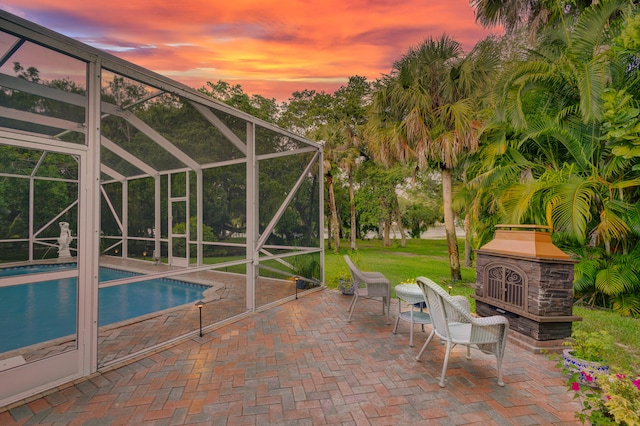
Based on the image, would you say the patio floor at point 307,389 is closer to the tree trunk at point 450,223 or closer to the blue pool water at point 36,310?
the blue pool water at point 36,310

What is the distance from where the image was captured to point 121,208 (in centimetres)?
786

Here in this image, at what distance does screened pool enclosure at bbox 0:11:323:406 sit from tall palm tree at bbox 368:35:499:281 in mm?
3125

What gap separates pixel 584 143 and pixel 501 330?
4.80m

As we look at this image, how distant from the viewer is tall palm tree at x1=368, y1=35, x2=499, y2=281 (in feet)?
26.1

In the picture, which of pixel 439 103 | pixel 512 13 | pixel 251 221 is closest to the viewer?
pixel 251 221

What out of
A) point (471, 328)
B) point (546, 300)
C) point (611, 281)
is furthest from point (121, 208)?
point (611, 281)

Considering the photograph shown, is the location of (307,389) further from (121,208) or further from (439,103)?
(439,103)

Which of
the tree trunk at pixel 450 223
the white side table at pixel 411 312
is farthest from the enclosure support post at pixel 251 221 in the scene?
the tree trunk at pixel 450 223

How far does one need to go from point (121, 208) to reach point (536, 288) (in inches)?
362

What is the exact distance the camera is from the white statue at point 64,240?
3059 mm

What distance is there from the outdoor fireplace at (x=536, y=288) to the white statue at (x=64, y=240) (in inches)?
216

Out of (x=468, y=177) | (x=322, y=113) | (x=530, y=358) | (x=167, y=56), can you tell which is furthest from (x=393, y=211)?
(x=530, y=358)

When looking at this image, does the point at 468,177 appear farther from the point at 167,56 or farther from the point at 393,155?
the point at 167,56

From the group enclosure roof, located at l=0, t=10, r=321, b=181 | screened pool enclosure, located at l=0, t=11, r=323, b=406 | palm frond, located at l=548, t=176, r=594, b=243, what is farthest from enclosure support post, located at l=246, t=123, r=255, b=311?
palm frond, located at l=548, t=176, r=594, b=243
